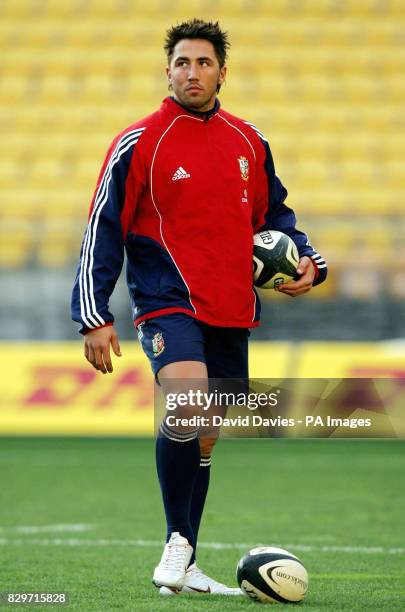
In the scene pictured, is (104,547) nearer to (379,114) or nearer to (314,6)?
(379,114)

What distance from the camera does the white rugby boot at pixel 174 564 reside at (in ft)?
14.7

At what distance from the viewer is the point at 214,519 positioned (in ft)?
23.5

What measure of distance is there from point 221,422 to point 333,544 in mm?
1679

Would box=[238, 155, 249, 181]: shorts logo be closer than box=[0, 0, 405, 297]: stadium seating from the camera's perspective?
Yes

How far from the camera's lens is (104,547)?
19.5 feet

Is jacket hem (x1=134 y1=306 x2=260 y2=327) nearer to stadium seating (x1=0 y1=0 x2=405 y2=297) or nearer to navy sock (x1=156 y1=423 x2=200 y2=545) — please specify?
navy sock (x1=156 y1=423 x2=200 y2=545)

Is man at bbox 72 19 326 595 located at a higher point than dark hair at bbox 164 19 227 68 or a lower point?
lower

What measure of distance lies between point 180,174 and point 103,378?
724 centimetres

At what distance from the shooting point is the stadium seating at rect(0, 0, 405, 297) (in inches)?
647

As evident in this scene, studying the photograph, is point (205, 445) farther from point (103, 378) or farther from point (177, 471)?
point (103, 378)

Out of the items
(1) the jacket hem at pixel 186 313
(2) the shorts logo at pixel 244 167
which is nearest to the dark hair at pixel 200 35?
(2) the shorts logo at pixel 244 167

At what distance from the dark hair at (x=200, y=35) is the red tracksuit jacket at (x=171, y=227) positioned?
0.75 ft

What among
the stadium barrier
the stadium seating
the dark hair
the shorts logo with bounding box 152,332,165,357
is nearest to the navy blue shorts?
the shorts logo with bounding box 152,332,165,357

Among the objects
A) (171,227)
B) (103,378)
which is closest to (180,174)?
(171,227)
